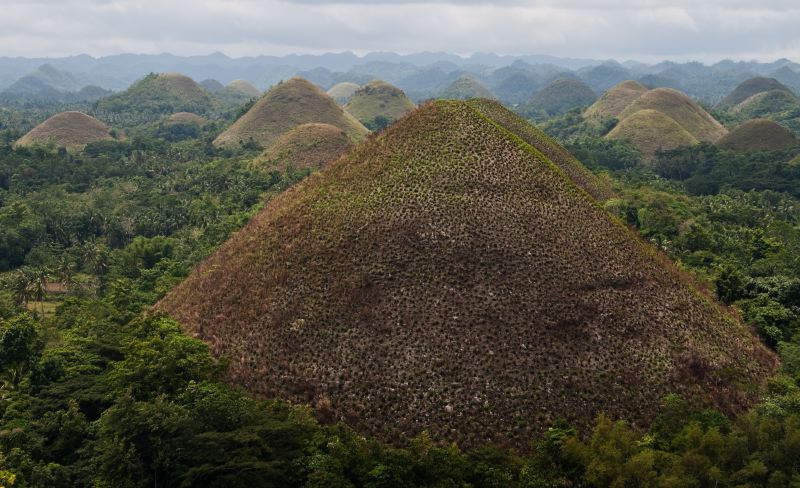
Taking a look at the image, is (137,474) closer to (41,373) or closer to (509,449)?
(41,373)

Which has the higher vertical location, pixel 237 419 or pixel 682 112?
pixel 682 112

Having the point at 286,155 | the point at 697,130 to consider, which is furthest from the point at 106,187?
the point at 697,130

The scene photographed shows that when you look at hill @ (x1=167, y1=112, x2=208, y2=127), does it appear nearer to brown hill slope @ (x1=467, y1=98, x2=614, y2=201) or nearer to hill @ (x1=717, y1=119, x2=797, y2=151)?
brown hill slope @ (x1=467, y1=98, x2=614, y2=201)

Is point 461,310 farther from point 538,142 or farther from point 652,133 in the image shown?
point 652,133

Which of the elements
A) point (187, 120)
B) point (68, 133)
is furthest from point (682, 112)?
point (68, 133)

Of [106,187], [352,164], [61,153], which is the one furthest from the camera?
[61,153]

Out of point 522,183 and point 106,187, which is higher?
point 522,183
